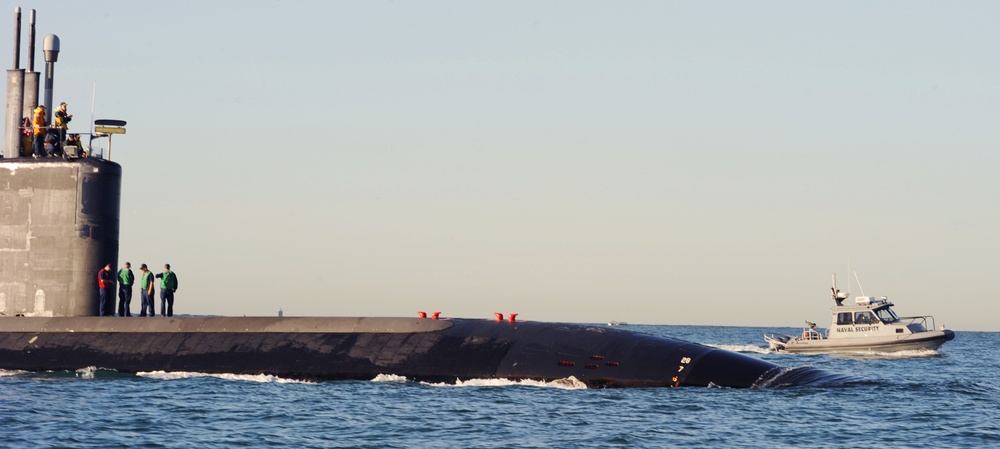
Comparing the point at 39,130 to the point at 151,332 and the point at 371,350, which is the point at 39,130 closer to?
the point at 151,332

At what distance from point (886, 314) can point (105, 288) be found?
4166 cm

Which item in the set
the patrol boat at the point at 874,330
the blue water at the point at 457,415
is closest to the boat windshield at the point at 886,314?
the patrol boat at the point at 874,330

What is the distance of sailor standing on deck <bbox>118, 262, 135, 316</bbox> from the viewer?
1114 inches

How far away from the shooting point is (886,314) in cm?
5753

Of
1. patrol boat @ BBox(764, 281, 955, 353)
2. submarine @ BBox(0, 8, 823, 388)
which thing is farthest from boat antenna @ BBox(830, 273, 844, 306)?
submarine @ BBox(0, 8, 823, 388)

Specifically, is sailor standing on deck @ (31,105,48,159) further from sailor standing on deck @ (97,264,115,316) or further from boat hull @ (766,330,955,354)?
boat hull @ (766,330,955,354)

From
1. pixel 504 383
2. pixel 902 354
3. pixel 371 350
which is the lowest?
pixel 504 383

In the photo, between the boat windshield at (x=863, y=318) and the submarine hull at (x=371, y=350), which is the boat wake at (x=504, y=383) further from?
the boat windshield at (x=863, y=318)

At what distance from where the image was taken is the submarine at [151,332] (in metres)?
25.7

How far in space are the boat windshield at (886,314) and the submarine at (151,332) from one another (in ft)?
106

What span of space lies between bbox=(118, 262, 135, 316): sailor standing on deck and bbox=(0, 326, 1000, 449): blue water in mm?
2078

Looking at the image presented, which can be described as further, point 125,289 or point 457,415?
point 125,289

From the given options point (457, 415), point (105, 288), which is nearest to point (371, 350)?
point (457, 415)

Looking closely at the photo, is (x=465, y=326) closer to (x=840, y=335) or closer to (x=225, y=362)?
(x=225, y=362)
